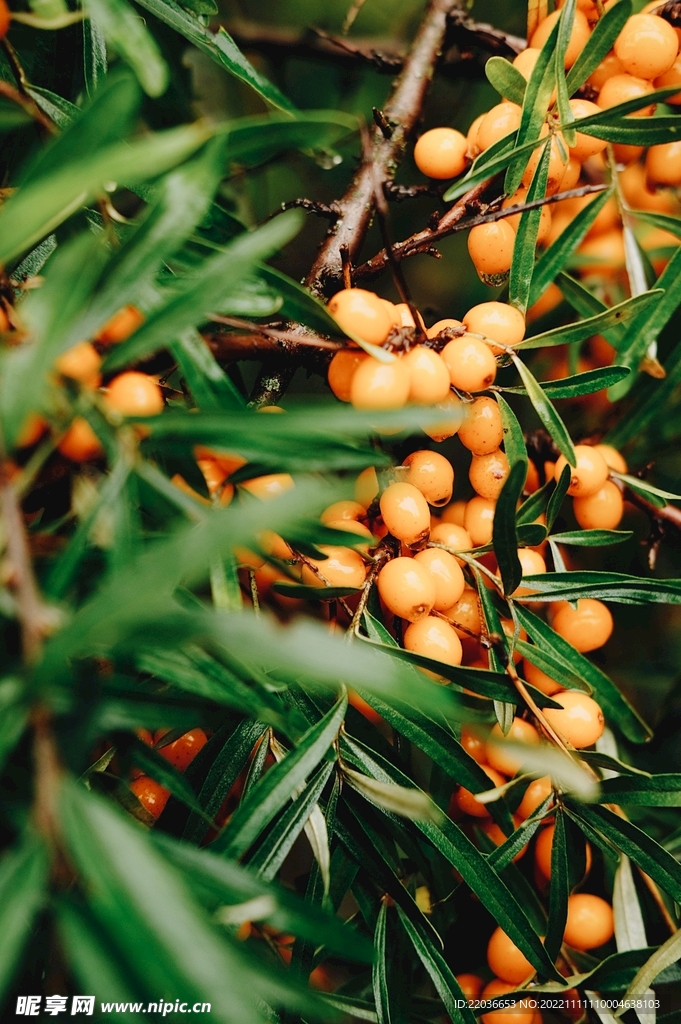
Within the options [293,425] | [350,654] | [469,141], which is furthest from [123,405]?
A: [469,141]

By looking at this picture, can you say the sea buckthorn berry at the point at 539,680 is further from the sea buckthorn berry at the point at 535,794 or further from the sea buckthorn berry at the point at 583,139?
the sea buckthorn berry at the point at 583,139

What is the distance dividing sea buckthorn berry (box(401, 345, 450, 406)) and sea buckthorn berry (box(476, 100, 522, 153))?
10.1 inches

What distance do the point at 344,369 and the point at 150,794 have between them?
0.44 meters

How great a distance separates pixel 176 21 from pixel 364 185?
0.24 meters

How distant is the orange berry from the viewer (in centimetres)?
43

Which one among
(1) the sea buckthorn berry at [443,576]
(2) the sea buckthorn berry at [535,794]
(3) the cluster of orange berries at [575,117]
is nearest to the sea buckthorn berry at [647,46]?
(3) the cluster of orange berries at [575,117]

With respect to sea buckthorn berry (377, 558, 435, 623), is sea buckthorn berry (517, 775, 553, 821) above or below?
below

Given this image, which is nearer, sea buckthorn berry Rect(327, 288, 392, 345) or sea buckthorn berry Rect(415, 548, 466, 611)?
sea buckthorn berry Rect(327, 288, 392, 345)

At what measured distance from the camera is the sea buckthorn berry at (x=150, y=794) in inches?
24.2

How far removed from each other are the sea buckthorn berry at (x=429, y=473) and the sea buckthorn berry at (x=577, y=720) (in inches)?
9.9

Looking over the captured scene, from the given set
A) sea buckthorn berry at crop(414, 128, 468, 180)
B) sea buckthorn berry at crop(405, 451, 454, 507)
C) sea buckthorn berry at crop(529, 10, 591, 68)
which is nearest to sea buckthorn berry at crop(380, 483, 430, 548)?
sea buckthorn berry at crop(405, 451, 454, 507)

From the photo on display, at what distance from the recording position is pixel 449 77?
0.94 metres

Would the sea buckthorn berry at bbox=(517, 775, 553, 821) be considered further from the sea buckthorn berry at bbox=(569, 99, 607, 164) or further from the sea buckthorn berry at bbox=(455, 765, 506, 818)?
the sea buckthorn berry at bbox=(569, 99, 607, 164)

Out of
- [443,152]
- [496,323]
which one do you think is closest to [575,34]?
[443,152]
